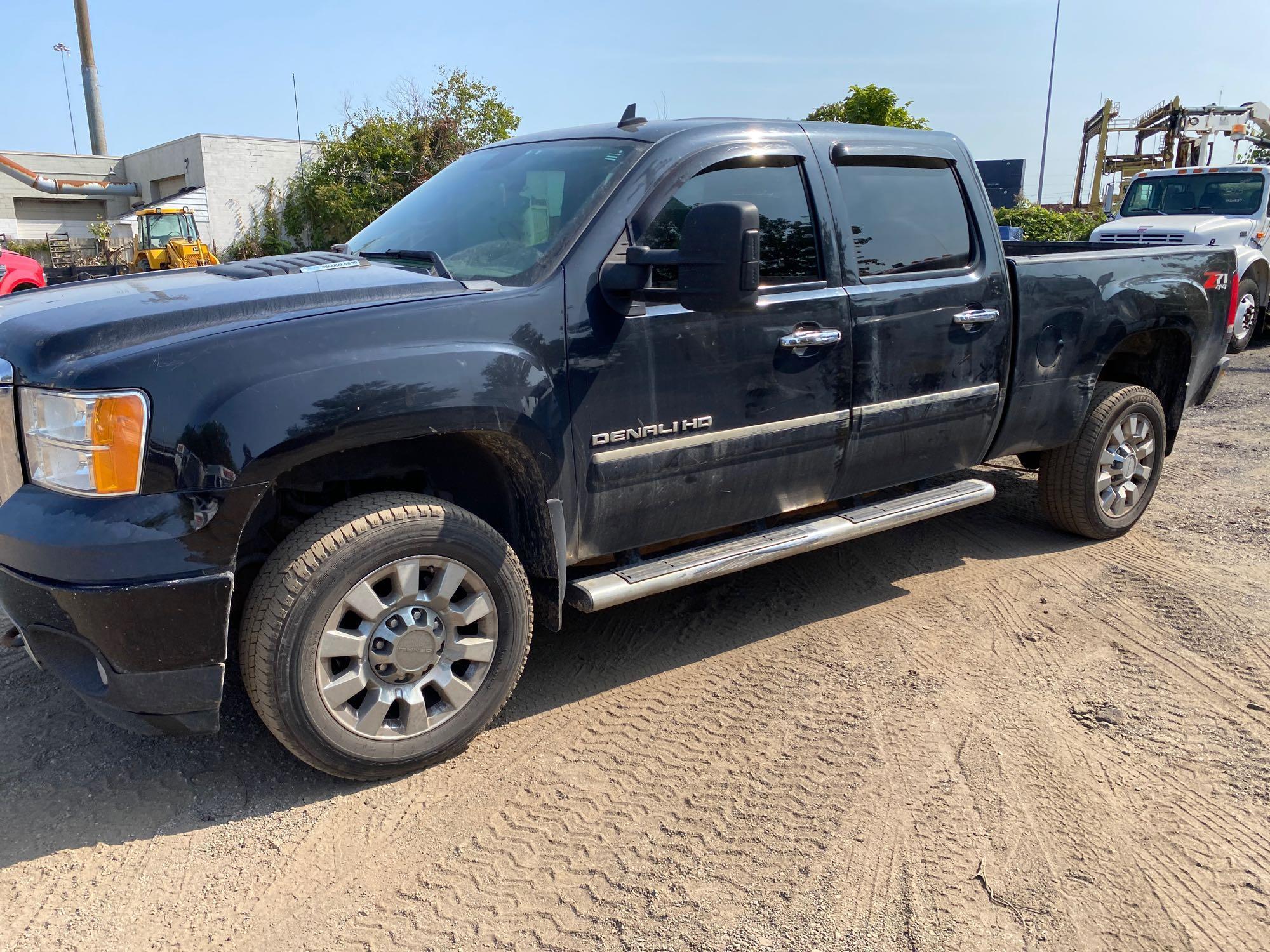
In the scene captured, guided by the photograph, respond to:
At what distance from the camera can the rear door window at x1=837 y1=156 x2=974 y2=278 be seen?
155 inches

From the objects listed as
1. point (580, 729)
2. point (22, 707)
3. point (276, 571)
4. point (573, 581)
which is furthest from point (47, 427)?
point (580, 729)

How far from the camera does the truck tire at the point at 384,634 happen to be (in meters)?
2.74

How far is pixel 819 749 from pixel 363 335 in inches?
78.8

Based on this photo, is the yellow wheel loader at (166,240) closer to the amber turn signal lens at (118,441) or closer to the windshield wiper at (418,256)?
the windshield wiper at (418,256)

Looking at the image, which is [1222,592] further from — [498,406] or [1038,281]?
[498,406]

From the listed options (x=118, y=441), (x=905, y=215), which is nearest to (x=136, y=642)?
(x=118, y=441)

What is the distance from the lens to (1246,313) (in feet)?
39.0

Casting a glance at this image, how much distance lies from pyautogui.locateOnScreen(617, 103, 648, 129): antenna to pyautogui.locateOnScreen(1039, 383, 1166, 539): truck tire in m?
2.85

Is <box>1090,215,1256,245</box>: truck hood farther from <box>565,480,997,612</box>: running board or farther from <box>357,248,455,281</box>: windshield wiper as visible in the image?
<box>357,248,455,281</box>: windshield wiper

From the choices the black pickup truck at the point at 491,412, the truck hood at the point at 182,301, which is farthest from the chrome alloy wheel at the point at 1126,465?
the truck hood at the point at 182,301

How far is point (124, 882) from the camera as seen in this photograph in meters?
2.58

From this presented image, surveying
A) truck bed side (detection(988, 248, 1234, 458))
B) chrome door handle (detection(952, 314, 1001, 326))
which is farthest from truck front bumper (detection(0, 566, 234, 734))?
truck bed side (detection(988, 248, 1234, 458))

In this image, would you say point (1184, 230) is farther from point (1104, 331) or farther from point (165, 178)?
point (165, 178)

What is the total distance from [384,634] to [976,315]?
113 inches
